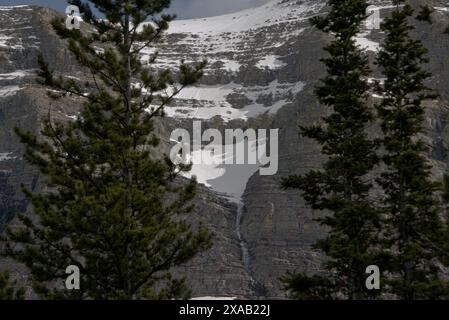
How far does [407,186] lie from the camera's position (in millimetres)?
31266

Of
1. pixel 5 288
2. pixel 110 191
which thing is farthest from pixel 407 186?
pixel 5 288

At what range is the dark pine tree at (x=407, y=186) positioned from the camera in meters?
29.4

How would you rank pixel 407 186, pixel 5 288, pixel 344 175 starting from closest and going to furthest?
pixel 5 288
pixel 344 175
pixel 407 186

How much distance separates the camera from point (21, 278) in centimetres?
13988

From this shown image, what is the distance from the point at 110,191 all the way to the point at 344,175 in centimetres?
923

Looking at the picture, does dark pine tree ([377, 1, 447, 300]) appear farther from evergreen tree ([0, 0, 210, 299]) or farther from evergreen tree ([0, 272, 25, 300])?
evergreen tree ([0, 272, 25, 300])

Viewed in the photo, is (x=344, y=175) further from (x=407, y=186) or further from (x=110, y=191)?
(x=110, y=191)

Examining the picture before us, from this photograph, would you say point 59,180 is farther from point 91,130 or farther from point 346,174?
point 346,174

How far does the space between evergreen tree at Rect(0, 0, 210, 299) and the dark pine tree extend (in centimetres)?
720

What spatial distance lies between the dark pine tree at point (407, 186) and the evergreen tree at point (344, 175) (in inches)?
36.2

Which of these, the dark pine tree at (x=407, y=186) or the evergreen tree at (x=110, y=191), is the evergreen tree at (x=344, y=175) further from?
the evergreen tree at (x=110, y=191)


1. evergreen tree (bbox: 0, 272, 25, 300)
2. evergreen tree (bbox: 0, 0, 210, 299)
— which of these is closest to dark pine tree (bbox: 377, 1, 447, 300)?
evergreen tree (bbox: 0, 0, 210, 299)
